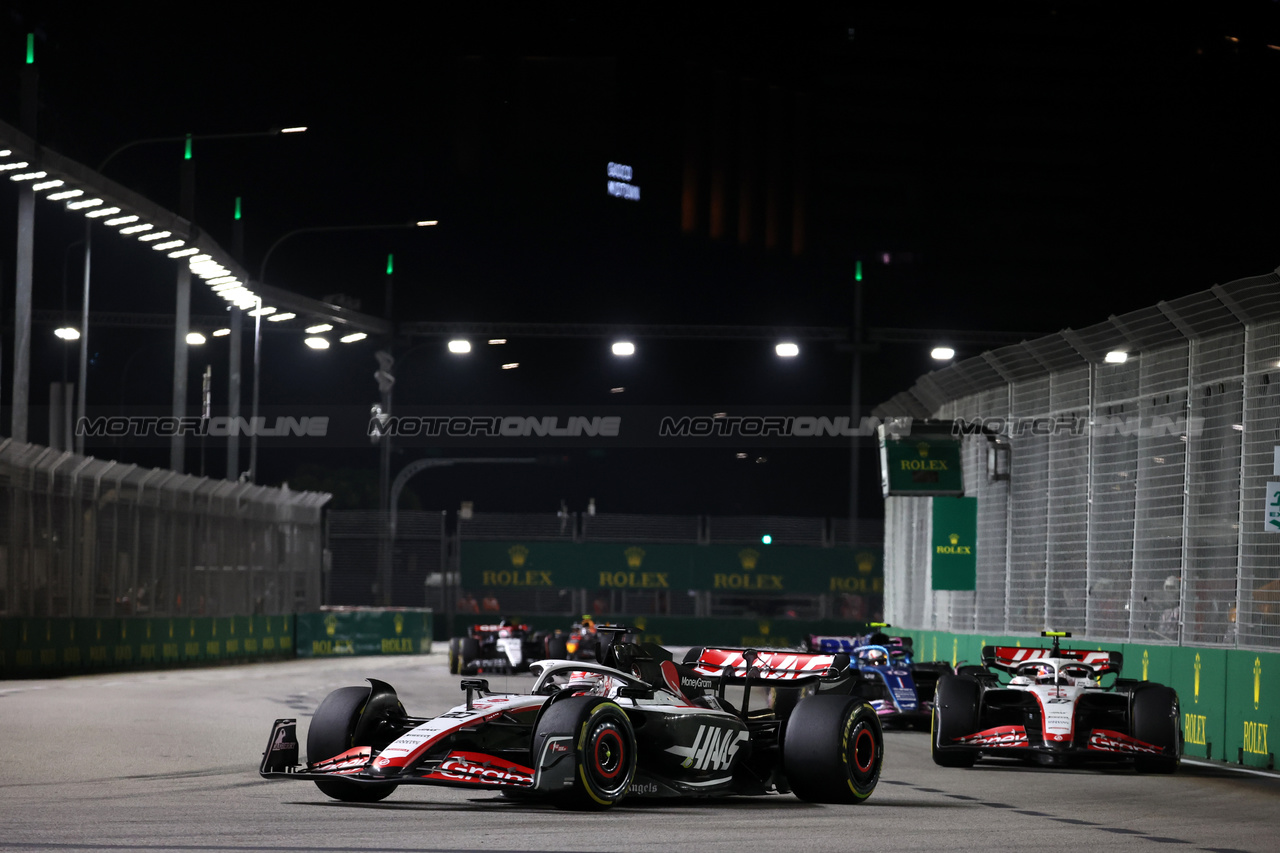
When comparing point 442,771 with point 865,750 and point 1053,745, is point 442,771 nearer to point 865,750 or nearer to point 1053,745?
point 865,750

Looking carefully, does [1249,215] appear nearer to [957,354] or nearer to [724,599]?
[957,354]

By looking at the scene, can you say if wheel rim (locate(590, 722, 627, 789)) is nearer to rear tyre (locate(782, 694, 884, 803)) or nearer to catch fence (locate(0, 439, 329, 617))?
rear tyre (locate(782, 694, 884, 803))

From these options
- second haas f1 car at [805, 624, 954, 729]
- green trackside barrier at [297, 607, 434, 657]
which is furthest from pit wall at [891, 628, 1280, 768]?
green trackside barrier at [297, 607, 434, 657]

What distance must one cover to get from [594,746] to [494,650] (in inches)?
850

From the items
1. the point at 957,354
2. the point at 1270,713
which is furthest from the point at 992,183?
the point at 1270,713

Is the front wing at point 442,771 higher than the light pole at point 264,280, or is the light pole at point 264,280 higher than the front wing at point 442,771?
the light pole at point 264,280

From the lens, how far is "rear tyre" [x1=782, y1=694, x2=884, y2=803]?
35.6 ft

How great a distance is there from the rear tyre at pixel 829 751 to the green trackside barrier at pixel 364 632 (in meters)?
31.4

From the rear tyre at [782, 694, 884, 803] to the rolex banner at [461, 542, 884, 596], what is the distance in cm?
3244

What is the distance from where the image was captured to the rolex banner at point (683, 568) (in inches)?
1720

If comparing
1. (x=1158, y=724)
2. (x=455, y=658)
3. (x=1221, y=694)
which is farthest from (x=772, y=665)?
(x=455, y=658)

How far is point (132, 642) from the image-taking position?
3080 centimetres

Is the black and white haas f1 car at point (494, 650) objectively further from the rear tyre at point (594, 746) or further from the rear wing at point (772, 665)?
the rear tyre at point (594, 746)

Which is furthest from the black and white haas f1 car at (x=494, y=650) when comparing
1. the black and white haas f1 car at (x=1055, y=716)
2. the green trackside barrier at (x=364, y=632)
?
the black and white haas f1 car at (x=1055, y=716)
